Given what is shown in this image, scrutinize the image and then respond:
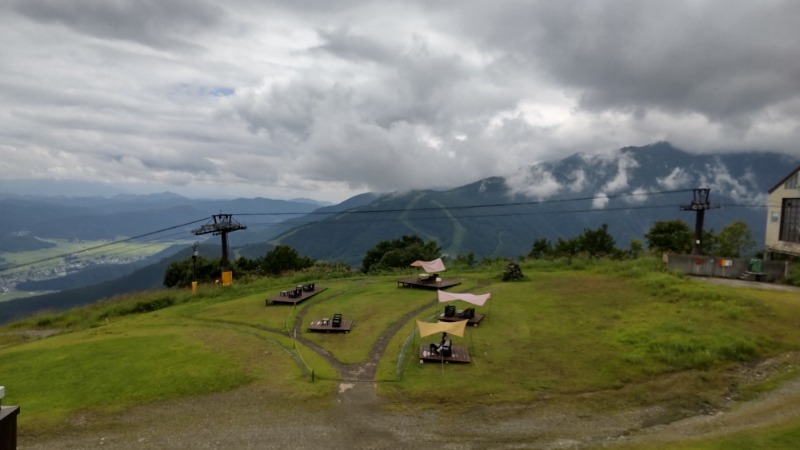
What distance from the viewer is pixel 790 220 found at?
45.4m

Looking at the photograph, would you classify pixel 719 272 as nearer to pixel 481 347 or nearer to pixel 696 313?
pixel 696 313

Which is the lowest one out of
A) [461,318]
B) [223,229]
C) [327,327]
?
[327,327]

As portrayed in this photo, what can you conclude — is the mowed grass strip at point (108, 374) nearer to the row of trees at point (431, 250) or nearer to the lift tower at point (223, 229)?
the lift tower at point (223, 229)

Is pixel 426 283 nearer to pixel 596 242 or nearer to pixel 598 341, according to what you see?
pixel 598 341

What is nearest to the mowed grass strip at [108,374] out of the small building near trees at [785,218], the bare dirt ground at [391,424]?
the bare dirt ground at [391,424]

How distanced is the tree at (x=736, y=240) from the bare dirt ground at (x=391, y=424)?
63.4 metres

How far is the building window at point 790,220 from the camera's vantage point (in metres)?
44.5

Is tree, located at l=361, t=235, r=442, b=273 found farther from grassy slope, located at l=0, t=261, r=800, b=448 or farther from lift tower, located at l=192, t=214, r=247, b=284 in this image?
grassy slope, located at l=0, t=261, r=800, b=448

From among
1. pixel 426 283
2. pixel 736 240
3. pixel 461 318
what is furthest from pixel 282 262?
pixel 736 240

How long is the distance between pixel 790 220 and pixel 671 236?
28.7m

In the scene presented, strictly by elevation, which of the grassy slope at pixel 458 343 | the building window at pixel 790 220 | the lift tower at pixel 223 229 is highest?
the building window at pixel 790 220

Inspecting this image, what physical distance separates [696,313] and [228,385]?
24.3 metres

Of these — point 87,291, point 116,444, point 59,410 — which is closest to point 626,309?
point 116,444

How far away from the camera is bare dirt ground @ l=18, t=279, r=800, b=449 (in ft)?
51.4
